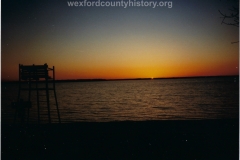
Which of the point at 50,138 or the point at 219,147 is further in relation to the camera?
the point at 50,138

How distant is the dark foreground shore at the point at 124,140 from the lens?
4695 millimetres

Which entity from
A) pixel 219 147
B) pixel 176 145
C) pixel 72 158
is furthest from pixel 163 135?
pixel 72 158

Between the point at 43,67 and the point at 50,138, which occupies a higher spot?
the point at 43,67

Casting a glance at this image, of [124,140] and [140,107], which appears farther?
[140,107]

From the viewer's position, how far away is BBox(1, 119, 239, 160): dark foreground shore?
4695mm

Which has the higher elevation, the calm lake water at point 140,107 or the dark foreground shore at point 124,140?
the dark foreground shore at point 124,140

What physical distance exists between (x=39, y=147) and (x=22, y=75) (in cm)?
242

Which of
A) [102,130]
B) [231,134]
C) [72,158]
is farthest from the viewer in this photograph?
[102,130]

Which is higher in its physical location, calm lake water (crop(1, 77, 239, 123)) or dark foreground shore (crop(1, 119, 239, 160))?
dark foreground shore (crop(1, 119, 239, 160))

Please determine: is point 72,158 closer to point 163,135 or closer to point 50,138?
point 50,138

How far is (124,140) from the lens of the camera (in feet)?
18.1

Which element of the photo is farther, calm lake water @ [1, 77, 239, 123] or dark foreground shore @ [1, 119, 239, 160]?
calm lake water @ [1, 77, 239, 123]

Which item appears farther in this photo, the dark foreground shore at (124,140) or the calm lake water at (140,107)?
the calm lake water at (140,107)

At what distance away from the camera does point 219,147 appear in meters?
4.91
